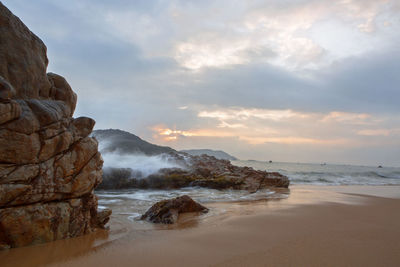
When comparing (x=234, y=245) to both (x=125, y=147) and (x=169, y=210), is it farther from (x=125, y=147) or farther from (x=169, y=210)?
(x=125, y=147)

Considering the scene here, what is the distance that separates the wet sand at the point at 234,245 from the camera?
417 centimetres

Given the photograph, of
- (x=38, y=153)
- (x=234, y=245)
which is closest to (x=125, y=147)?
(x=38, y=153)

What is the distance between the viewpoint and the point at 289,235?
5598mm

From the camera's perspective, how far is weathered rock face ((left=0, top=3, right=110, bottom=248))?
4637mm

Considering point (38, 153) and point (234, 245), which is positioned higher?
point (38, 153)

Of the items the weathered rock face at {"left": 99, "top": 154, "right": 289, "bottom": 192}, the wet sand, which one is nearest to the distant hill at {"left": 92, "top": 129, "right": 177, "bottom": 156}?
the weathered rock face at {"left": 99, "top": 154, "right": 289, "bottom": 192}

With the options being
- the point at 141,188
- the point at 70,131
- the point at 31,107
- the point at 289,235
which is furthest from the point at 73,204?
the point at 141,188

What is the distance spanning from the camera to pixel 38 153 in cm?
507

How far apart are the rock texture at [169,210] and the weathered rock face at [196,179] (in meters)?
8.57

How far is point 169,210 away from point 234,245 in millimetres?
3157

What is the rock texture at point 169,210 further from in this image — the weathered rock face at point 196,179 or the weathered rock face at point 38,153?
the weathered rock face at point 196,179

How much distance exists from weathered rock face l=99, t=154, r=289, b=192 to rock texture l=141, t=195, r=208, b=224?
338 inches

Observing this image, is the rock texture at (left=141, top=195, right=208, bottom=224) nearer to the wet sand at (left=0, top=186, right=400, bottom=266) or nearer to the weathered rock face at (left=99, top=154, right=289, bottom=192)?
the wet sand at (left=0, top=186, right=400, bottom=266)

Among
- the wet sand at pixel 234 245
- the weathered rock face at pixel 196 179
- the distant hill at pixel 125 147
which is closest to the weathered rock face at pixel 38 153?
the wet sand at pixel 234 245
